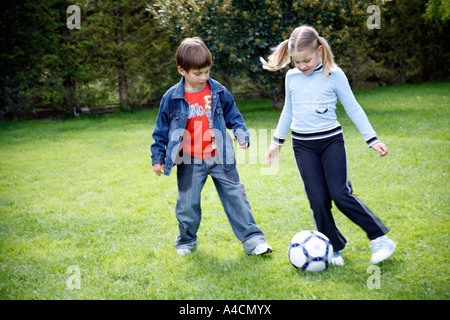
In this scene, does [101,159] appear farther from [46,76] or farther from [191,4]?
[46,76]

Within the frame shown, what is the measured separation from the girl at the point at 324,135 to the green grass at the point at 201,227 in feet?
0.99

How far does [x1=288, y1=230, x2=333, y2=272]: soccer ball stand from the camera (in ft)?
9.48

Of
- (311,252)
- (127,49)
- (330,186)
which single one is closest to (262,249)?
(311,252)

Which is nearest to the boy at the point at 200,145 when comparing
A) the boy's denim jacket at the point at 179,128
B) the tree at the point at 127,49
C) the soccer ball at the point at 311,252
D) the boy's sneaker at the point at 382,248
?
the boy's denim jacket at the point at 179,128

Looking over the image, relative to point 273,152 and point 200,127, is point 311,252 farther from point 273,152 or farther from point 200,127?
point 200,127

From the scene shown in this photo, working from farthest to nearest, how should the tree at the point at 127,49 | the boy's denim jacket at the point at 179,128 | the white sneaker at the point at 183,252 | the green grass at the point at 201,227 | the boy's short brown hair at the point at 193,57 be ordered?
the tree at the point at 127,49, the white sneaker at the point at 183,252, the boy's denim jacket at the point at 179,128, the boy's short brown hair at the point at 193,57, the green grass at the point at 201,227

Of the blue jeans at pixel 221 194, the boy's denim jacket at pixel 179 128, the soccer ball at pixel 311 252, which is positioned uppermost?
the boy's denim jacket at pixel 179 128

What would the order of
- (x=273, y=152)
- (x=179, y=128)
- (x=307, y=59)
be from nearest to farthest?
(x=307, y=59) → (x=179, y=128) → (x=273, y=152)

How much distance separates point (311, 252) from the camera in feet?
9.48

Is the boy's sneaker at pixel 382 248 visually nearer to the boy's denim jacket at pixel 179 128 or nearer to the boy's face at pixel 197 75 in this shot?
the boy's denim jacket at pixel 179 128

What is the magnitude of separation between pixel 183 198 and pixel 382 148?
1538 mm

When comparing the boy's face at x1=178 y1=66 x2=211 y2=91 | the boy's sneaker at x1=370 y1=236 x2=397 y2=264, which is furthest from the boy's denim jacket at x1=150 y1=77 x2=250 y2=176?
the boy's sneaker at x1=370 y1=236 x2=397 y2=264

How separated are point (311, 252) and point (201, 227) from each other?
1.38 metres

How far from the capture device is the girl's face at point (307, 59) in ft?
9.33
